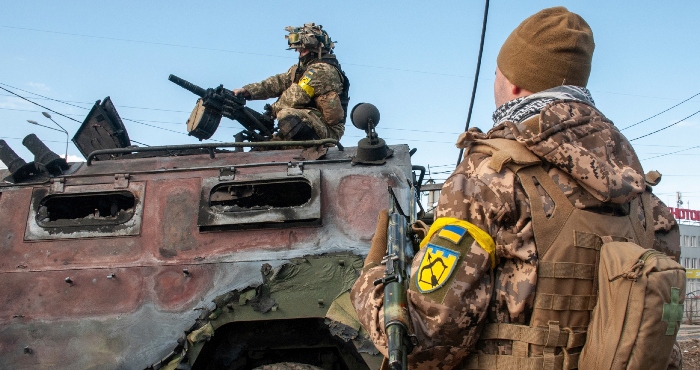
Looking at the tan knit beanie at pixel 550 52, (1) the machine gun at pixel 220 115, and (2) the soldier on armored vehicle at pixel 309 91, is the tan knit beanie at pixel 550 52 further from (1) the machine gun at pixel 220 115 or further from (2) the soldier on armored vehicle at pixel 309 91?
(1) the machine gun at pixel 220 115

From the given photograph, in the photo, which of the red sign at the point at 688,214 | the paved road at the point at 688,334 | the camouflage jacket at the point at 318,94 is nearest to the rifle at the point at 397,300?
the camouflage jacket at the point at 318,94

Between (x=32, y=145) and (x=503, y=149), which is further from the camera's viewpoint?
(x=32, y=145)

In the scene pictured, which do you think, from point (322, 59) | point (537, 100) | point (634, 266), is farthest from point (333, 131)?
point (634, 266)

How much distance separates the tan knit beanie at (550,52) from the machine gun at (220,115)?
13.0 feet

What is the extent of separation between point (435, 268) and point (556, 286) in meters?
0.33

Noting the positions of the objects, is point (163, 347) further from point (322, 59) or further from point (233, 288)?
point (322, 59)

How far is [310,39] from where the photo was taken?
630cm

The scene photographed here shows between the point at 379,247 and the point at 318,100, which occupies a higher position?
the point at 318,100

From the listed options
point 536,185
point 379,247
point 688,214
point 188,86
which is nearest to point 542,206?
point 536,185

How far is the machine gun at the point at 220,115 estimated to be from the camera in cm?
573

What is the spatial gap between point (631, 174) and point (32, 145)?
450cm

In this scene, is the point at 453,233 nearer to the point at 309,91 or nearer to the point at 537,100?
the point at 537,100

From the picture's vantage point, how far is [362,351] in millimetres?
3859

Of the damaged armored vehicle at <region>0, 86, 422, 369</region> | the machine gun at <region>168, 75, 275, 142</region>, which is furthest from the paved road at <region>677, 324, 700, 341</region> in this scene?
the damaged armored vehicle at <region>0, 86, 422, 369</region>
